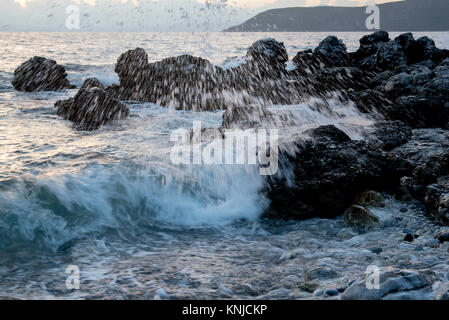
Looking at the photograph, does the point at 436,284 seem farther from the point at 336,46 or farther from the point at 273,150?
the point at 336,46

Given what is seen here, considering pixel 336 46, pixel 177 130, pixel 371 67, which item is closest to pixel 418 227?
pixel 177 130

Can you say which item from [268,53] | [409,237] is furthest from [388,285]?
[268,53]

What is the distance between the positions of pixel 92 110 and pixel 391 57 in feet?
36.4

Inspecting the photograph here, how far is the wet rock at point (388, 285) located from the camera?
2883 mm

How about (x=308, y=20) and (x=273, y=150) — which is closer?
(x=273, y=150)

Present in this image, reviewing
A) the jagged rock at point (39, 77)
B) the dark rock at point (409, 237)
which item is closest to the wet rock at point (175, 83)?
the jagged rock at point (39, 77)

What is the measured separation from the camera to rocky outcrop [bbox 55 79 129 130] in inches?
368

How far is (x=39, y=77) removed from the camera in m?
15.5

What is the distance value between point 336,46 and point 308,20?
117439 millimetres

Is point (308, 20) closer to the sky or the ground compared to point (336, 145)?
closer to the sky

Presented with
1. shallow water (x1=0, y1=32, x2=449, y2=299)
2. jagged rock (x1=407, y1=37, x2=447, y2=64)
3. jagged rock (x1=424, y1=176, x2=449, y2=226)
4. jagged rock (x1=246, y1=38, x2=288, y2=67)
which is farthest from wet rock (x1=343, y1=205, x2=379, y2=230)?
jagged rock (x1=407, y1=37, x2=447, y2=64)

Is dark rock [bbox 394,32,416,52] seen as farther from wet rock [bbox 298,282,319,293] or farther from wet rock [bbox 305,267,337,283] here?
wet rock [bbox 298,282,319,293]

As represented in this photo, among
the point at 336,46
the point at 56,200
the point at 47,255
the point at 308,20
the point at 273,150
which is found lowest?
the point at 47,255

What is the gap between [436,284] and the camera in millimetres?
3047
